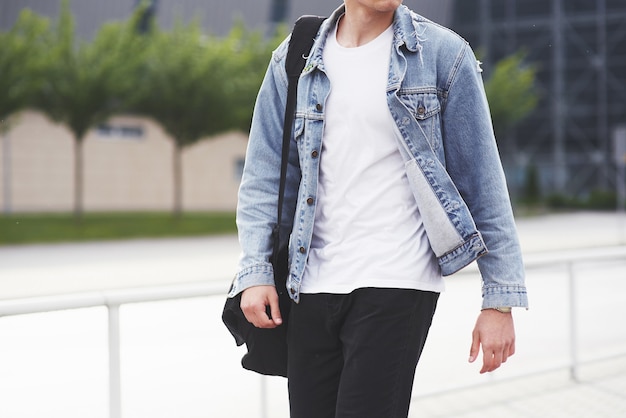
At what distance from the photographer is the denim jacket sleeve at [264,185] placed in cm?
176

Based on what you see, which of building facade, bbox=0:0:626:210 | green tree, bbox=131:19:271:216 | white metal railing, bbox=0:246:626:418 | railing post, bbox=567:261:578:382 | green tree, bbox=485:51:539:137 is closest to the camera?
white metal railing, bbox=0:246:626:418

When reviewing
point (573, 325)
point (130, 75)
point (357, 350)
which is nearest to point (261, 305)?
point (357, 350)

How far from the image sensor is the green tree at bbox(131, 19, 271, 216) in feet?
77.6

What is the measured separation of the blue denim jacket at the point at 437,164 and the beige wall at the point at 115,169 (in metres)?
25.2

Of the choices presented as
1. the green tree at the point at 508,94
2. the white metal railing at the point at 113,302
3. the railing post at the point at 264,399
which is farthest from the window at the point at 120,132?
the white metal railing at the point at 113,302

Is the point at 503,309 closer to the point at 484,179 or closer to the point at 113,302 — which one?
the point at 484,179

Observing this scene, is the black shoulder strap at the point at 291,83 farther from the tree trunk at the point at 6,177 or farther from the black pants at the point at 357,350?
the tree trunk at the point at 6,177

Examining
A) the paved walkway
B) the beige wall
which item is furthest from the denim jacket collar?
the beige wall

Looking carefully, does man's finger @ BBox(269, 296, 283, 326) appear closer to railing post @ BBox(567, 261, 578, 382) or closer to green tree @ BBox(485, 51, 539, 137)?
railing post @ BBox(567, 261, 578, 382)

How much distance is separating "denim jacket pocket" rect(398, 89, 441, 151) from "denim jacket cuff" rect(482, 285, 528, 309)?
0.34 metres

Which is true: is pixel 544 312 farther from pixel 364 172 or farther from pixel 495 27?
pixel 495 27

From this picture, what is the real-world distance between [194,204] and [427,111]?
103 ft

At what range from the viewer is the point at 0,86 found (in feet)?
66.9

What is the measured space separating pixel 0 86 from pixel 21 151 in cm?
836
